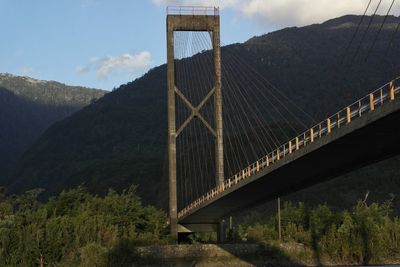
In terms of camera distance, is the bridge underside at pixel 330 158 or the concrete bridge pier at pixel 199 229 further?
the concrete bridge pier at pixel 199 229

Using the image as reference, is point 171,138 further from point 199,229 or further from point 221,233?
point 221,233

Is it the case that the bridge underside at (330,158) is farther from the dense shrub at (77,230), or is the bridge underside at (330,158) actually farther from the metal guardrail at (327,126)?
the dense shrub at (77,230)

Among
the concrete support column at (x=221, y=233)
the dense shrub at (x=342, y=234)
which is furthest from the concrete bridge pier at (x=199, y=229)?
the dense shrub at (x=342, y=234)

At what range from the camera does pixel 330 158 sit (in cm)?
3112

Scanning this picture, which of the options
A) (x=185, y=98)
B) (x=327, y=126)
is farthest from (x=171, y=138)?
(x=327, y=126)

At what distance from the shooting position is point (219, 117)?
56250 mm

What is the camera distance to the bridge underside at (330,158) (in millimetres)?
24938

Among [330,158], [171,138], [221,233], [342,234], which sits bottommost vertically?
[342,234]

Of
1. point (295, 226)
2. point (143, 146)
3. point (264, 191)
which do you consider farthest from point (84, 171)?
point (264, 191)

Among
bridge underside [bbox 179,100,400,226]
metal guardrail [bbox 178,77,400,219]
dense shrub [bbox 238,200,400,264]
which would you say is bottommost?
dense shrub [bbox 238,200,400,264]

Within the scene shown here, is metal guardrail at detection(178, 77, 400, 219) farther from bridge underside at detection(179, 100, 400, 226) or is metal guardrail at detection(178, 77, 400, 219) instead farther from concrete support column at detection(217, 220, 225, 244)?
concrete support column at detection(217, 220, 225, 244)

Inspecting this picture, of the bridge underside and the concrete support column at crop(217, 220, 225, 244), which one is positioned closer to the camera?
the bridge underside

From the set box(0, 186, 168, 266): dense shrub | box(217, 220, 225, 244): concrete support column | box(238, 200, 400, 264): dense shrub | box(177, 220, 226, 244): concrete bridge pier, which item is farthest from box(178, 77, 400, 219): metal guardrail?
box(238, 200, 400, 264): dense shrub

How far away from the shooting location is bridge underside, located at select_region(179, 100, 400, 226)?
2494 centimetres
